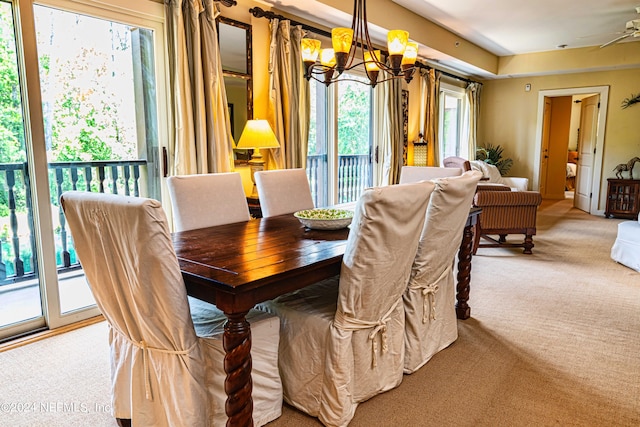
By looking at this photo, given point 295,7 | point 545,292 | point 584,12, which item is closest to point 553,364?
point 545,292

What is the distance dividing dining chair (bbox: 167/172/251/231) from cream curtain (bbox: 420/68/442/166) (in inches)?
169

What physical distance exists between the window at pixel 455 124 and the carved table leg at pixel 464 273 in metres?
4.61

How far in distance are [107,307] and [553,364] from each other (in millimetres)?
2333

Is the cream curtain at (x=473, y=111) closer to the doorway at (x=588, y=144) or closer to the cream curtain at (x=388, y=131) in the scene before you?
the doorway at (x=588, y=144)

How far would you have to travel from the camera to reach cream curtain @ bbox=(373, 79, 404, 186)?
18.7 feet

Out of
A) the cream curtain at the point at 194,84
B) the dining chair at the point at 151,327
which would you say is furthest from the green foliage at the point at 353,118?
the dining chair at the point at 151,327

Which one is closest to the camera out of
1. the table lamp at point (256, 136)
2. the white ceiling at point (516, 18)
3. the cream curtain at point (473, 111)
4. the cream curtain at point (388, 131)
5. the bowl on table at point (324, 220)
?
the bowl on table at point (324, 220)

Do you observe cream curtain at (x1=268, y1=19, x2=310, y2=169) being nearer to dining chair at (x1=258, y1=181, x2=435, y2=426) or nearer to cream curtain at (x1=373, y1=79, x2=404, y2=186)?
cream curtain at (x1=373, y1=79, x2=404, y2=186)

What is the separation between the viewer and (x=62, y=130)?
9.95 feet

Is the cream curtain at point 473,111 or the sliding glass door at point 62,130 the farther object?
the cream curtain at point 473,111

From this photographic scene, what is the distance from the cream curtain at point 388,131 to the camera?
5691mm

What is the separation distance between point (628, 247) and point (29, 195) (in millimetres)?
5146

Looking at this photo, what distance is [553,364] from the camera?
2523 millimetres

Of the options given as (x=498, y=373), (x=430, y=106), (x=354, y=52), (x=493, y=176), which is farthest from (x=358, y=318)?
(x=493, y=176)
